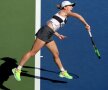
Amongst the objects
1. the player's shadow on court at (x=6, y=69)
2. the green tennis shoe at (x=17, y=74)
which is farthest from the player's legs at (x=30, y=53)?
the player's shadow on court at (x=6, y=69)

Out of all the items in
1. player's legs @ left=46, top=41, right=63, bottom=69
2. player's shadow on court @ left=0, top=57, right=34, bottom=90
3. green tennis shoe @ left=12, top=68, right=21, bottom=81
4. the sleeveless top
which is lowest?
player's shadow on court @ left=0, top=57, right=34, bottom=90

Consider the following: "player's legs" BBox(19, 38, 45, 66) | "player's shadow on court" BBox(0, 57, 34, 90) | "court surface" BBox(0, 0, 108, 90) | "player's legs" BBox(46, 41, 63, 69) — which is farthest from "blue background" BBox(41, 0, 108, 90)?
"player's legs" BBox(19, 38, 45, 66)

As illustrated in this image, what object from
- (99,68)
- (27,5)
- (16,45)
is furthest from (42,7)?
(99,68)

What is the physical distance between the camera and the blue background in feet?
34.6

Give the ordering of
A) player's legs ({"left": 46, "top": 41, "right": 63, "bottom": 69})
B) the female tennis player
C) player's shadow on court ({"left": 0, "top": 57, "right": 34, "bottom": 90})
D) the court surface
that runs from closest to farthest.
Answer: the female tennis player < player's legs ({"left": 46, "top": 41, "right": 63, "bottom": 69}) < player's shadow on court ({"left": 0, "top": 57, "right": 34, "bottom": 90}) < the court surface

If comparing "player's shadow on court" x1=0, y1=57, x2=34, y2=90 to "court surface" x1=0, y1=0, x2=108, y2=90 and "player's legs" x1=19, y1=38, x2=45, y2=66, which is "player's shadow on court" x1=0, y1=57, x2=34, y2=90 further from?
"player's legs" x1=19, y1=38, x2=45, y2=66

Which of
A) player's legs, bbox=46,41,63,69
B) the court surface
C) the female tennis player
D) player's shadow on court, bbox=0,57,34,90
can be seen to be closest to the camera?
the female tennis player

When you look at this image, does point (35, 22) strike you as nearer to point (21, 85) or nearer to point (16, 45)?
point (16, 45)

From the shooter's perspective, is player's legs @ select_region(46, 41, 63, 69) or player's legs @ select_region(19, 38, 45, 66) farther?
player's legs @ select_region(46, 41, 63, 69)

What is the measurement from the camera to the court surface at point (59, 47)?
34.4ft

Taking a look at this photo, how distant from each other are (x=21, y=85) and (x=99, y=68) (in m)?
1.83

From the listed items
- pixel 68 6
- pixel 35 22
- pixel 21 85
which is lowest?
pixel 21 85

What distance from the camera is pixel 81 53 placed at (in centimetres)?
1118

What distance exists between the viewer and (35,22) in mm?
11523
